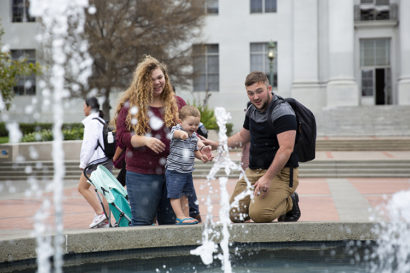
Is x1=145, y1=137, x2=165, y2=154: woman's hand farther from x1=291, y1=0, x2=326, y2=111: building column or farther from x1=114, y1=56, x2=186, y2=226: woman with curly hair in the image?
x1=291, y1=0, x2=326, y2=111: building column

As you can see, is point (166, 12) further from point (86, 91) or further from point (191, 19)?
point (86, 91)

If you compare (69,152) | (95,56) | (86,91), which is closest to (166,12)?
(95,56)

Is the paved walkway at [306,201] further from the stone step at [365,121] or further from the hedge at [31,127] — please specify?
the hedge at [31,127]

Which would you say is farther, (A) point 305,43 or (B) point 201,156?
(A) point 305,43

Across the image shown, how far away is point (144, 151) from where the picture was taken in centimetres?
510

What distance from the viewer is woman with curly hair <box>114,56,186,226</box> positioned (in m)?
5.00

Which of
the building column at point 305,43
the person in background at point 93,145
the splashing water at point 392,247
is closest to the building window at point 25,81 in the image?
the building column at point 305,43

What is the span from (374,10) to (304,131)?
104 ft

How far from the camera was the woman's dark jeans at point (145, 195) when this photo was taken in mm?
5113

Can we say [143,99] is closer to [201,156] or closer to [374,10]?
[201,156]

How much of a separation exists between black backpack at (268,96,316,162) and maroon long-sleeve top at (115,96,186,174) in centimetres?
121

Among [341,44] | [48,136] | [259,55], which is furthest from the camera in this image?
[259,55]

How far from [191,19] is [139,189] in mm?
22845

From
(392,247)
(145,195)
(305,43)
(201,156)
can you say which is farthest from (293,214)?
(305,43)
